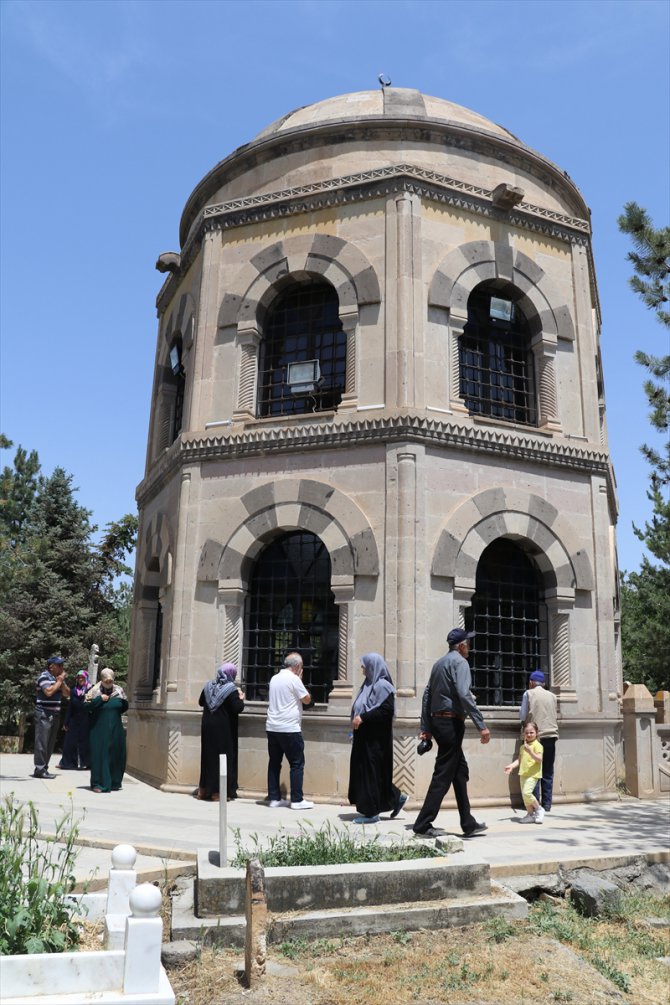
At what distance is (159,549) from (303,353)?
4106 millimetres

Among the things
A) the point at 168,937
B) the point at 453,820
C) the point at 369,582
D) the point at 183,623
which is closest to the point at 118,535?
the point at 183,623

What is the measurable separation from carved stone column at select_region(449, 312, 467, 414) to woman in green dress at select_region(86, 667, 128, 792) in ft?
20.5

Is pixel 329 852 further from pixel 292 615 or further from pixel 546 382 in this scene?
pixel 546 382

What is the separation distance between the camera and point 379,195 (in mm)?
12945

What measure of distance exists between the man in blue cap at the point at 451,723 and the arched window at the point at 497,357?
588 centimetres

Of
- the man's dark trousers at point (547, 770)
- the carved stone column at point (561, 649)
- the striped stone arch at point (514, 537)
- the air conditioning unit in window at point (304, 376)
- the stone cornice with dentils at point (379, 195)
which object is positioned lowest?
the man's dark trousers at point (547, 770)

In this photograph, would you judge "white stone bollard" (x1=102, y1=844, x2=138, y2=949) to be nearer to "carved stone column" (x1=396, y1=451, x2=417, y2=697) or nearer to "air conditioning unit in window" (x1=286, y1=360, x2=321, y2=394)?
"carved stone column" (x1=396, y1=451, x2=417, y2=697)

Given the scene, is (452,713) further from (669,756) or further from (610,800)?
(669,756)

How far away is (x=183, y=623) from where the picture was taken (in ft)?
41.1

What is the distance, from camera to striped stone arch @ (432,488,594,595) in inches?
461

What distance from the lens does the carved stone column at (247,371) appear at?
43.3 feet

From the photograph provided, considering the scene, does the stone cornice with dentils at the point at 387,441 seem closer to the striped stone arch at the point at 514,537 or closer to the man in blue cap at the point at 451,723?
the striped stone arch at the point at 514,537

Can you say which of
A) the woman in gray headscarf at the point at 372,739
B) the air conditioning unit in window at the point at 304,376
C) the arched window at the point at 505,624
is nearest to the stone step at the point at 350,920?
Result: the woman in gray headscarf at the point at 372,739

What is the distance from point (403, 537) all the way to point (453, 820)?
362 centimetres
